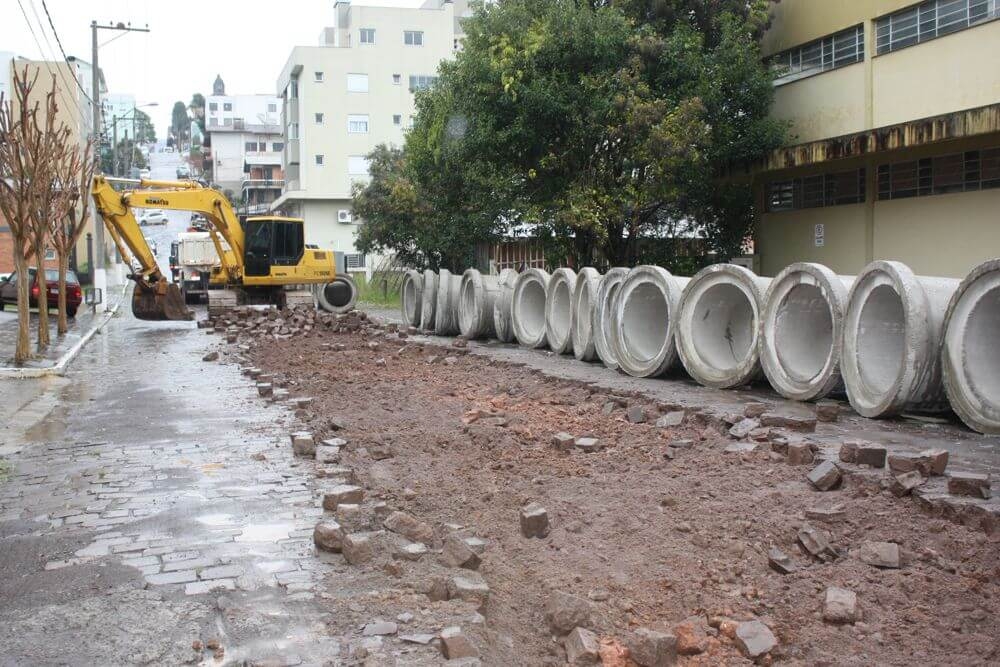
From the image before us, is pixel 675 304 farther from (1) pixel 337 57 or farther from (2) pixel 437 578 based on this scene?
(1) pixel 337 57

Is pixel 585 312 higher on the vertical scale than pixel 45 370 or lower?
higher

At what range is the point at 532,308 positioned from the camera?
18.9 m

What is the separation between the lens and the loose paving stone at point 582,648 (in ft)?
13.7

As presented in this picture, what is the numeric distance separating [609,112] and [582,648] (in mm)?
17066

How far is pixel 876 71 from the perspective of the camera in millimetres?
19000

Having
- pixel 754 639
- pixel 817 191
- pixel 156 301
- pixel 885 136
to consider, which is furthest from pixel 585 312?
pixel 156 301

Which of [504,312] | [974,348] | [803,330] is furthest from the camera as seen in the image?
[504,312]

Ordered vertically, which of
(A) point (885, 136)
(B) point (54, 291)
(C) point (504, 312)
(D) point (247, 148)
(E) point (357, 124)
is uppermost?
(D) point (247, 148)

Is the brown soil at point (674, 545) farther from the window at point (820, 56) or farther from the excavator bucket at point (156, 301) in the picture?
the excavator bucket at point (156, 301)

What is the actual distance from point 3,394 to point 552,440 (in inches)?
361

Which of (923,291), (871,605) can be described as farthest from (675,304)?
(871,605)

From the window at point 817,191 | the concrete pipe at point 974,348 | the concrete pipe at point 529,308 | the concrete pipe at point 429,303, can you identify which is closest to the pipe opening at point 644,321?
the concrete pipe at point 529,308

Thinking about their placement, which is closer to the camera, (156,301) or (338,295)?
(156,301)

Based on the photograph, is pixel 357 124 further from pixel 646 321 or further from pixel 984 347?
pixel 984 347
